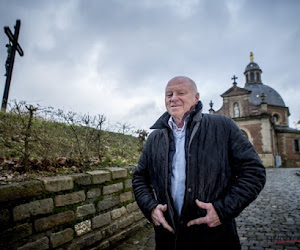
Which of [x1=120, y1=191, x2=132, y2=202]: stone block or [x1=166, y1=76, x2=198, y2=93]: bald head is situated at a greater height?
[x1=166, y1=76, x2=198, y2=93]: bald head

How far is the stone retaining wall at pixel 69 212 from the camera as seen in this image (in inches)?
89.4

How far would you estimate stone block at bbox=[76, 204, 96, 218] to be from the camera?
304 centimetres

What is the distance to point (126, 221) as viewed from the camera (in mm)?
4012

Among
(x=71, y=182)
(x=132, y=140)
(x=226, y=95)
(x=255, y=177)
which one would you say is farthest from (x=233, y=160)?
(x=226, y=95)

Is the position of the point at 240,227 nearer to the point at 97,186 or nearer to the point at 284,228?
the point at 284,228

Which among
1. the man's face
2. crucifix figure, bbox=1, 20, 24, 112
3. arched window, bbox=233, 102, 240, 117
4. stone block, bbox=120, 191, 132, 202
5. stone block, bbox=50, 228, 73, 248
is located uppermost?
arched window, bbox=233, 102, 240, 117

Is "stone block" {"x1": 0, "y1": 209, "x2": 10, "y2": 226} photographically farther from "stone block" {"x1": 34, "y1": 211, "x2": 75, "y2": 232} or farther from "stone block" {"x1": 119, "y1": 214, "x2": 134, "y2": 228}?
"stone block" {"x1": 119, "y1": 214, "x2": 134, "y2": 228}

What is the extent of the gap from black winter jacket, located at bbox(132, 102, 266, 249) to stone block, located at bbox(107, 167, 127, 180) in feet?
6.54

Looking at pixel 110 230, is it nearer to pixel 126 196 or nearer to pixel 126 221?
pixel 126 221

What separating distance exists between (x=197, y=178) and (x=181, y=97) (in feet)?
2.66

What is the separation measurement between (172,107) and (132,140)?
5.72 metres

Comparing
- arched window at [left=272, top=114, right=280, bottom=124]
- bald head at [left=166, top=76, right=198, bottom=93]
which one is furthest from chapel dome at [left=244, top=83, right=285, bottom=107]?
bald head at [left=166, top=76, right=198, bottom=93]

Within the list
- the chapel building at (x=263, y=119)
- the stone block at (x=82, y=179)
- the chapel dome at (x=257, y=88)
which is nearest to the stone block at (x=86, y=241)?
the stone block at (x=82, y=179)

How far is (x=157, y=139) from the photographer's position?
2189 millimetres
